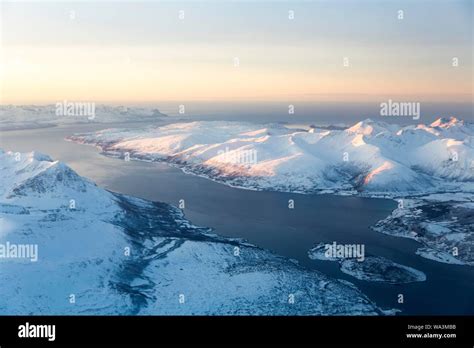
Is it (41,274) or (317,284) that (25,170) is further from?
(317,284)

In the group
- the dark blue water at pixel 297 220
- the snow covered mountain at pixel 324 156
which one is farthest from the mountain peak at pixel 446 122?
the dark blue water at pixel 297 220

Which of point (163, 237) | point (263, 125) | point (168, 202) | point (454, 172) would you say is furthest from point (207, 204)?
point (263, 125)

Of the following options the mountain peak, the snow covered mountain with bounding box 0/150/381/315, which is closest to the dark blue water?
the snow covered mountain with bounding box 0/150/381/315

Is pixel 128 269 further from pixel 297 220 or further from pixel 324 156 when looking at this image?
pixel 324 156

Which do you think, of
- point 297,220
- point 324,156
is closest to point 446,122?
point 324,156

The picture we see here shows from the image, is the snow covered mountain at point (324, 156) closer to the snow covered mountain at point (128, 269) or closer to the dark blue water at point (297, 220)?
the dark blue water at point (297, 220)

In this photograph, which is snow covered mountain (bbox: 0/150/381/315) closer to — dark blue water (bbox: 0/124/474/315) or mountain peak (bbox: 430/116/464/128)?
dark blue water (bbox: 0/124/474/315)
